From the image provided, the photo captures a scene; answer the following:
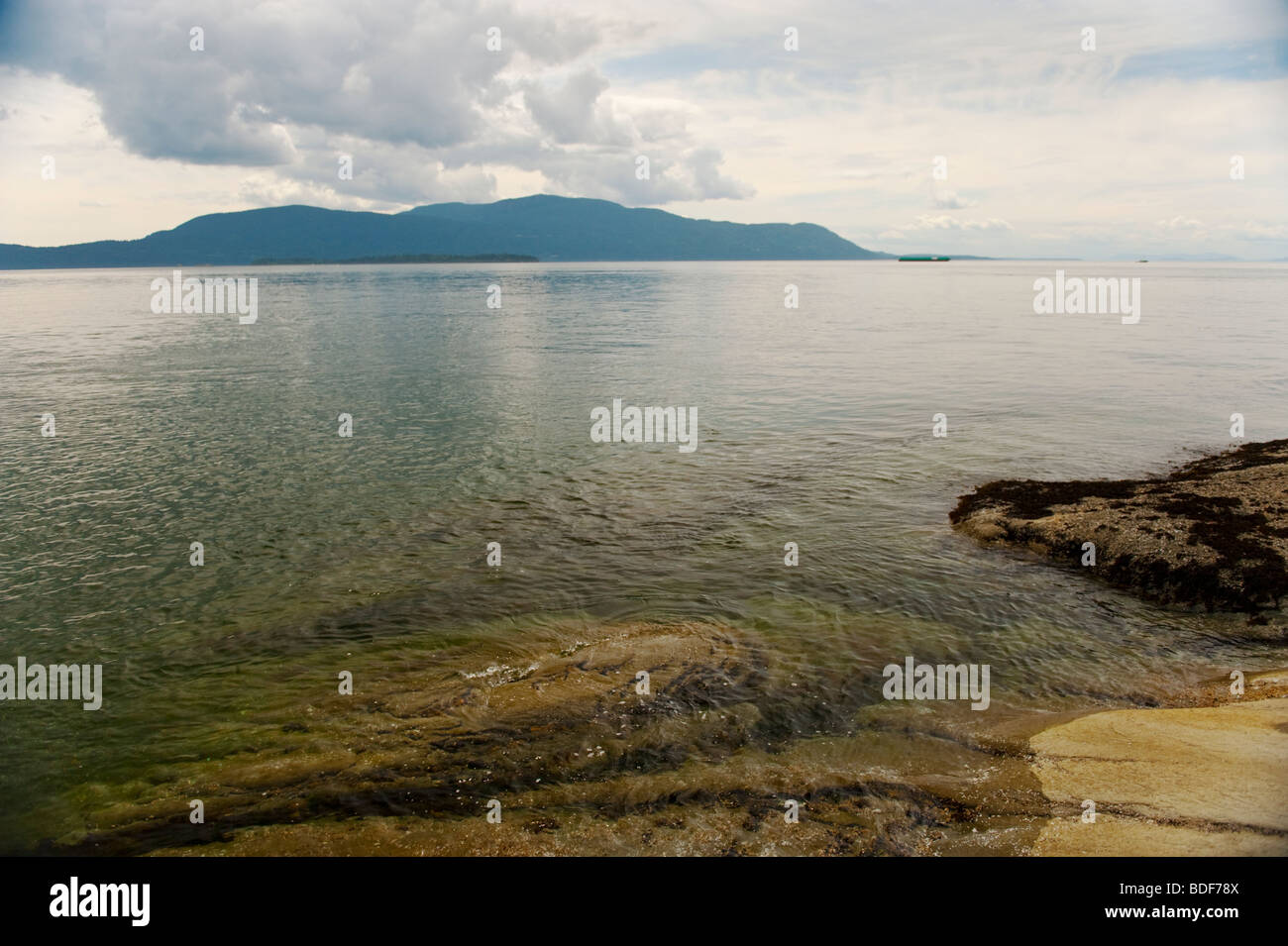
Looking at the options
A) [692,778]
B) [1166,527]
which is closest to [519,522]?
[692,778]

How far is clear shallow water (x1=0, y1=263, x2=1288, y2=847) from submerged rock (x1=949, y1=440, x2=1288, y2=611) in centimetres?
96

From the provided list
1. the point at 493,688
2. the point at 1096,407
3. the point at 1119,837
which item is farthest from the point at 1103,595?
the point at 1096,407

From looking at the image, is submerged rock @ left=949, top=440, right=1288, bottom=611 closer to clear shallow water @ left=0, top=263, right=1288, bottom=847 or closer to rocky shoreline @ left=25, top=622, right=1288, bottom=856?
clear shallow water @ left=0, top=263, right=1288, bottom=847

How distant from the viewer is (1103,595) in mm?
16547

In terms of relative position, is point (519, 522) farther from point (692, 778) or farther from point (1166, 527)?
point (1166, 527)

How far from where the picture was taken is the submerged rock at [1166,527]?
53.3ft

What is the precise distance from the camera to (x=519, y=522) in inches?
842

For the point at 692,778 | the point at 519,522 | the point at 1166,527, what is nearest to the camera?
the point at 692,778

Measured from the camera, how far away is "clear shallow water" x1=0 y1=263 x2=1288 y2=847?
13.6 metres

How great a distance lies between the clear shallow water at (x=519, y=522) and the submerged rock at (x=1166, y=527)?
0.96 metres

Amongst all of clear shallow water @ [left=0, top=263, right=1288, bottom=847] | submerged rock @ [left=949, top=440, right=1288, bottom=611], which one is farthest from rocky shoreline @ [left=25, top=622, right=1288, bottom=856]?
submerged rock @ [left=949, top=440, right=1288, bottom=611]

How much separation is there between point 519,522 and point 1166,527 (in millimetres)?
17305
